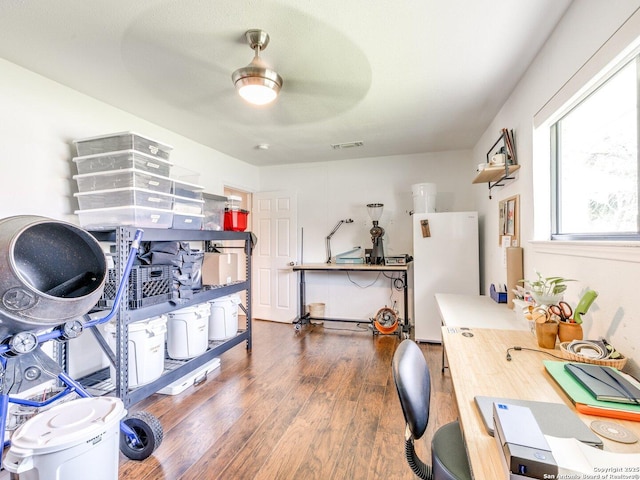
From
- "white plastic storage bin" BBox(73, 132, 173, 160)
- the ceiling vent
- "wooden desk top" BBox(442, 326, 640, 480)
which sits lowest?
"wooden desk top" BBox(442, 326, 640, 480)

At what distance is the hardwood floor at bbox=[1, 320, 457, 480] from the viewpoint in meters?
1.66

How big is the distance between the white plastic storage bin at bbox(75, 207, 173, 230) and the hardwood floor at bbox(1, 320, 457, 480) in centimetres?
136

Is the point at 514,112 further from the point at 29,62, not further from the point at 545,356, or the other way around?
the point at 29,62

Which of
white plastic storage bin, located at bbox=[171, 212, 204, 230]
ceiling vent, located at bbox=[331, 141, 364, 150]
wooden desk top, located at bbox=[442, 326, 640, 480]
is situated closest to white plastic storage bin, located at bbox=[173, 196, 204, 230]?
white plastic storage bin, located at bbox=[171, 212, 204, 230]

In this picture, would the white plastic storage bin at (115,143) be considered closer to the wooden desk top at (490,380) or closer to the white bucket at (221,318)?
the white bucket at (221,318)

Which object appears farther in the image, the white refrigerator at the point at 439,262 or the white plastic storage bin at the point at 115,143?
the white refrigerator at the point at 439,262

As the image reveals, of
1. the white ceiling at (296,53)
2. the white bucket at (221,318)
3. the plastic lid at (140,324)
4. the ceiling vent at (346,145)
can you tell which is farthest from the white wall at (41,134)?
the ceiling vent at (346,145)

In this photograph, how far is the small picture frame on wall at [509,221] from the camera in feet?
7.76

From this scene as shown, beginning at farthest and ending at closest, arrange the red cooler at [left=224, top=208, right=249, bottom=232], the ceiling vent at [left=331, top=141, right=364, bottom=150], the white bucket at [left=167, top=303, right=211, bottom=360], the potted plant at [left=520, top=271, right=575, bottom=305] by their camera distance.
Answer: the ceiling vent at [left=331, top=141, right=364, bottom=150]
the red cooler at [left=224, top=208, right=249, bottom=232]
the white bucket at [left=167, top=303, right=211, bottom=360]
the potted plant at [left=520, top=271, right=575, bottom=305]

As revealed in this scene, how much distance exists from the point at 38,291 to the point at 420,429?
142 centimetres

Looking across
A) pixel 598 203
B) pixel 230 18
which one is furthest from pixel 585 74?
pixel 230 18

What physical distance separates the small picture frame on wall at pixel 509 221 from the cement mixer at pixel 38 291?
2.68 meters

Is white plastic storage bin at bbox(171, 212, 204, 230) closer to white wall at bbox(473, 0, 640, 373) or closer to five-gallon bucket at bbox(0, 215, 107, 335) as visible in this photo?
five-gallon bucket at bbox(0, 215, 107, 335)

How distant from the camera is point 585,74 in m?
1.40
